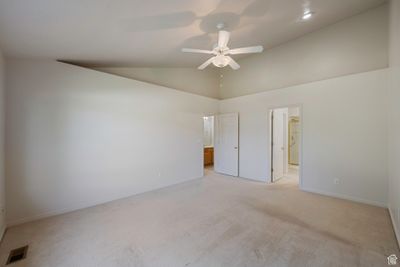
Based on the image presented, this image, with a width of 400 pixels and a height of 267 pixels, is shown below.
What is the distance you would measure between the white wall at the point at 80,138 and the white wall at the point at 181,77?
1.42 ft

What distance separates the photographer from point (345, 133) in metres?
3.86

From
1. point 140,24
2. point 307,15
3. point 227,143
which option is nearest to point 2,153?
point 140,24

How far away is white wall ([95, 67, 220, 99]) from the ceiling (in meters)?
0.36

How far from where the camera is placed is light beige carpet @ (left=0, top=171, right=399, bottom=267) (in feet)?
6.70

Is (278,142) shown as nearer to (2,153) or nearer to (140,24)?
(140,24)

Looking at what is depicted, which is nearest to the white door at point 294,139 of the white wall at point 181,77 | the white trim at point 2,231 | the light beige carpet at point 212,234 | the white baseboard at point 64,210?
the white wall at point 181,77

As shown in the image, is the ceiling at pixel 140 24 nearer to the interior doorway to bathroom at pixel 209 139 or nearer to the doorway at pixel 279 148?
the doorway at pixel 279 148

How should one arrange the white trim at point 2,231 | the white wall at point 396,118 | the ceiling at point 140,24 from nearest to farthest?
the ceiling at point 140,24 → the white wall at point 396,118 → the white trim at point 2,231

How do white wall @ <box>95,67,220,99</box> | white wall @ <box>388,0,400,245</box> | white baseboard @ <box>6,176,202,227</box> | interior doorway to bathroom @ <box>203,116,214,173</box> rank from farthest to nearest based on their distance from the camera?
interior doorway to bathroom @ <box>203,116,214,173</box>
white wall @ <box>95,67,220,99</box>
white baseboard @ <box>6,176,202,227</box>
white wall @ <box>388,0,400,245</box>

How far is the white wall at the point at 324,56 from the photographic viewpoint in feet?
11.9

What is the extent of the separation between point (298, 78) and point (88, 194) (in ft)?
18.0

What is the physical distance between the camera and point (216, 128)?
6.45 meters

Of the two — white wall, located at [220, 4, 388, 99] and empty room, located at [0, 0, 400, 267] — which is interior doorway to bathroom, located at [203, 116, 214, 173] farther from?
white wall, located at [220, 4, 388, 99]

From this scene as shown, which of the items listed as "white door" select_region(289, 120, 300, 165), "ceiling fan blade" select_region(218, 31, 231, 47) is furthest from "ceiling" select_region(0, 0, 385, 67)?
"white door" select_region(289, 120, 300, 165)
